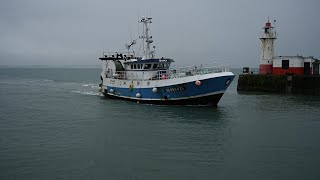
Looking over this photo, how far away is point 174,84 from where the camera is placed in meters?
27.1

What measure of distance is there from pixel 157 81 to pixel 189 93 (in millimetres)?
2993

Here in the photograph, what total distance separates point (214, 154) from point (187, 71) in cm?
1359

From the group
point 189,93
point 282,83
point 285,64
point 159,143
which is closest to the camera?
point 159,143

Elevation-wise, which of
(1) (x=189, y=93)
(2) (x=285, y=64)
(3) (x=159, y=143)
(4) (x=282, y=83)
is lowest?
(3) (x=159, y=143)

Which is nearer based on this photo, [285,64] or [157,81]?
[157,81]

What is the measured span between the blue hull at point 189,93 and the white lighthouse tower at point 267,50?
2072 centimetres

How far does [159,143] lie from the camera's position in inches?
672

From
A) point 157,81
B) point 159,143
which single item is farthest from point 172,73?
point 159,143

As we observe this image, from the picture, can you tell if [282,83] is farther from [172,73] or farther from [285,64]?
[172,73]

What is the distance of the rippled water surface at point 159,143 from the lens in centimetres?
1325

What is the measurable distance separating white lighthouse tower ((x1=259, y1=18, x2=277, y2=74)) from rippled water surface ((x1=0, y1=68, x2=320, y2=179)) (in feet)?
61.5

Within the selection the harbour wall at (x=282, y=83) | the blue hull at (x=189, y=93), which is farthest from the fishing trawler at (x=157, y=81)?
the harbour wall at (x=282, y=83)

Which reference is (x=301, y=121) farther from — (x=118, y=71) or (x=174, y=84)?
(x=118, y=71)

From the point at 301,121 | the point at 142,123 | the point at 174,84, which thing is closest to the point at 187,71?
the point at 174,84
